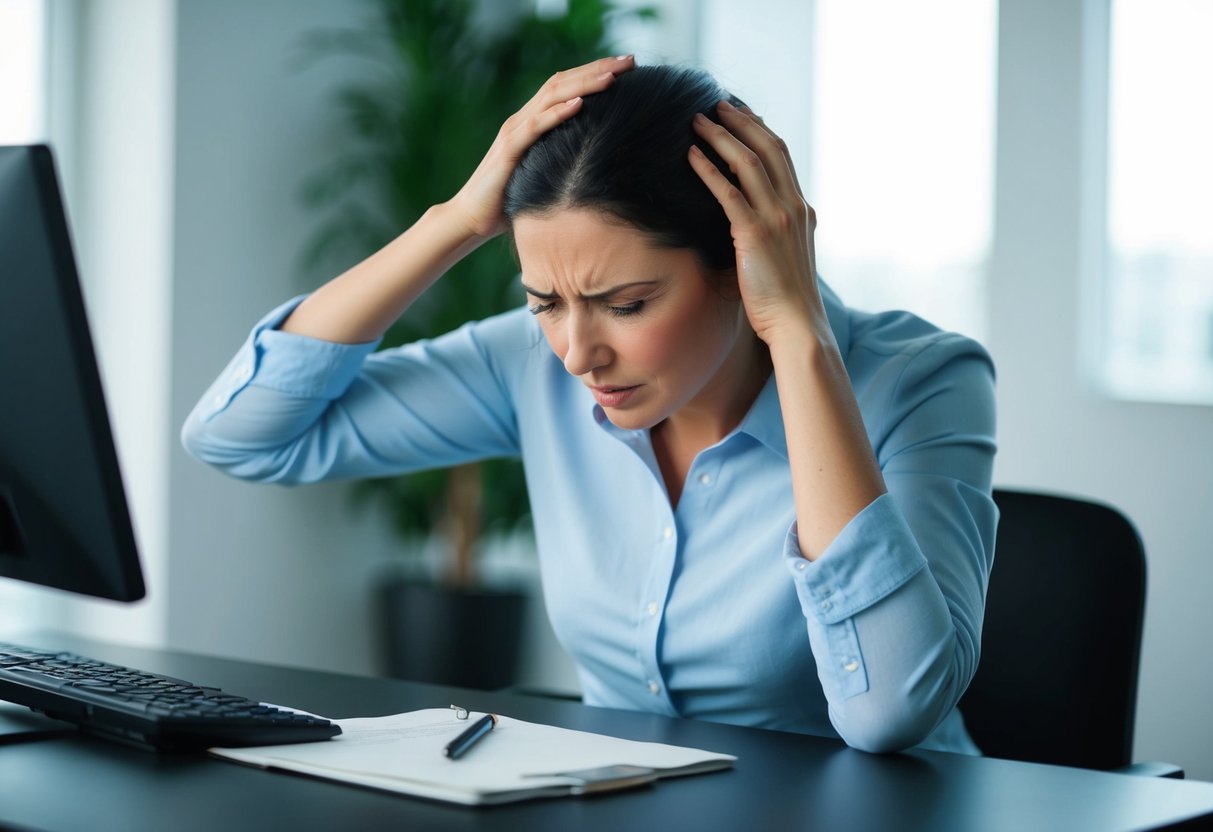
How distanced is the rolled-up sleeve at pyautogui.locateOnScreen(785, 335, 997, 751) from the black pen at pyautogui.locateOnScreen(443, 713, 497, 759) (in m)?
0.28

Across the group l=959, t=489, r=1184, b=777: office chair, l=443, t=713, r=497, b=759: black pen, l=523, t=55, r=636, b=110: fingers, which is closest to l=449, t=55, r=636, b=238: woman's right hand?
l=523, t=55, r=636, b=110: fingers

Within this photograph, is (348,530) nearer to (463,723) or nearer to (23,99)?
(23,99)

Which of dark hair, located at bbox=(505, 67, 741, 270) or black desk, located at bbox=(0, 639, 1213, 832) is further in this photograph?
dark hair, located at bbox=(505, 67, 741, 270)

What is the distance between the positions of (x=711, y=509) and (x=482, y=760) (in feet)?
1.73

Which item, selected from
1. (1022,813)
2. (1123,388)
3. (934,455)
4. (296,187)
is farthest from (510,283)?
(1022,813)

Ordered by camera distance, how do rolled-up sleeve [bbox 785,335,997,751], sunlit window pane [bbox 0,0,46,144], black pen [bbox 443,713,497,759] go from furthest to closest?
sunlit window pane [bbox 0,0,46,144], rolled-up sleeve [bbox 785,335,997,751], black pen [bbox 443,713,497,759]

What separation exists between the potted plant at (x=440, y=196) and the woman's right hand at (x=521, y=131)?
2.03 metres

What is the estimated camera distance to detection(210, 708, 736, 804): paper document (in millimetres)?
872

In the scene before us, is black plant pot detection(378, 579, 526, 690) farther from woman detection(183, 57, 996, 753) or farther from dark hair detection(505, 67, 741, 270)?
dark hair detection(505, 67, 741, 270)

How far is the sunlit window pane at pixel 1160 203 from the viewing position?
2.81 meters

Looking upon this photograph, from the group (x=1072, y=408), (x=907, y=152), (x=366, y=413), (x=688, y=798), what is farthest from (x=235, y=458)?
(x=907, y=152)

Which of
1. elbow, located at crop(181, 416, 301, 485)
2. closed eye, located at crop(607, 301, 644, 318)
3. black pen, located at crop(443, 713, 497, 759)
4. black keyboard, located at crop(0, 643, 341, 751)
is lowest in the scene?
black pen, located at crop(443, 713, 497, 759)

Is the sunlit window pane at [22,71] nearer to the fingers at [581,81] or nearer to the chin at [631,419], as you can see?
the fingers at [581,81]

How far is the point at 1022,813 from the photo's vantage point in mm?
873
